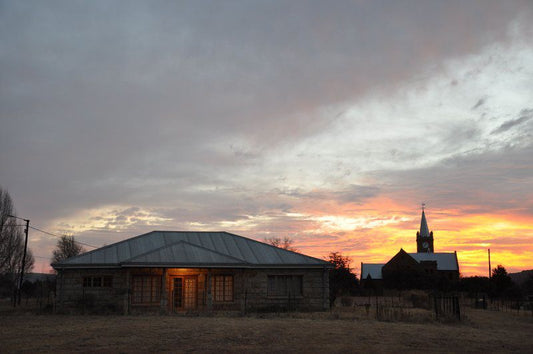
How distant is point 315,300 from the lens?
29.6m

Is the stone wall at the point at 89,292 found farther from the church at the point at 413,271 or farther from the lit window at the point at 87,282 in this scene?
the church at the point at 413,271

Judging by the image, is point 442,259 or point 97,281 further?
point 442,259

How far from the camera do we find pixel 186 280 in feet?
94.9

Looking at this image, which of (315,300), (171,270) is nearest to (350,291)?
(315,300)

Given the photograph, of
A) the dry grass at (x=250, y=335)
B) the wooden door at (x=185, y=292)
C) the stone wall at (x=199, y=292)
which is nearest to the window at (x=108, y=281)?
the stone wall at (x=199, y=292)

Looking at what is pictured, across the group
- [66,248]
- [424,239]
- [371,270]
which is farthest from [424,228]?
[66,248]

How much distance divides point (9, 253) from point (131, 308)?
34045mm

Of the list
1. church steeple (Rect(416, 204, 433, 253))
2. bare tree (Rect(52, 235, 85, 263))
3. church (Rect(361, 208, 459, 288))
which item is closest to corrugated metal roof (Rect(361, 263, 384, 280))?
church (Rect(361, 208, 459, 288))

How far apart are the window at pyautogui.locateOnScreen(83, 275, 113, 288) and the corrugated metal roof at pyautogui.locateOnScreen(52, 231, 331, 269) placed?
830mm

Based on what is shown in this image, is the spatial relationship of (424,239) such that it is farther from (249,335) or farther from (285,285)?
(249,335)

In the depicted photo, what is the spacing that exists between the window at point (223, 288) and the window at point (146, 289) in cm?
322

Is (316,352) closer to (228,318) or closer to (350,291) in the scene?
(228,318)

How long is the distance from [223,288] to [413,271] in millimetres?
50302

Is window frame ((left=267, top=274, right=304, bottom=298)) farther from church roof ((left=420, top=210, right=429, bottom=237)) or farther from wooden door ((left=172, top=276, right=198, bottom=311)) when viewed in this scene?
church roof ((left=420, top=210, right=429, bottom=237))
